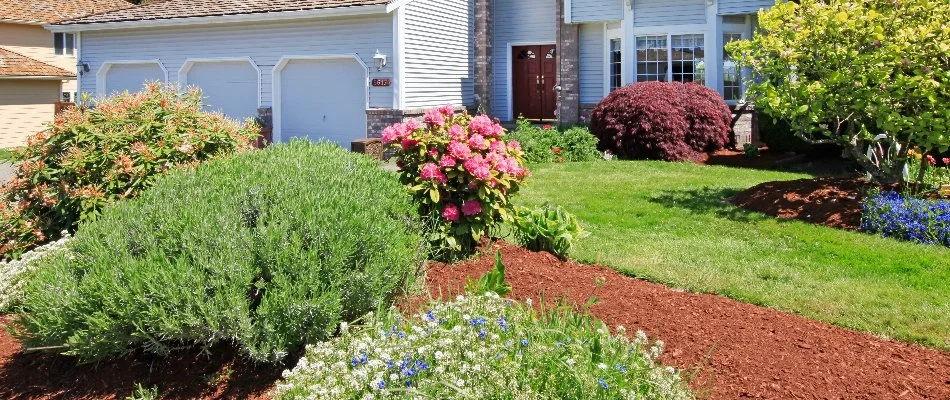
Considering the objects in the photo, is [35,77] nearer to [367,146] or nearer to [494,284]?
[367,146]

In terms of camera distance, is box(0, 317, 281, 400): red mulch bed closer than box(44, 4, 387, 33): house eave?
Yes

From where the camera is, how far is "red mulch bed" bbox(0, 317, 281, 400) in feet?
14.7

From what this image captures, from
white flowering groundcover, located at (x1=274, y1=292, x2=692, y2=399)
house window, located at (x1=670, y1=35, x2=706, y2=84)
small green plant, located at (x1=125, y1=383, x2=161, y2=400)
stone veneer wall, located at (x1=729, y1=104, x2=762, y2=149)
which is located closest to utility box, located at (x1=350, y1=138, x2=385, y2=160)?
house window, located at (x1=670, y1=35, x2=706, y2=84)

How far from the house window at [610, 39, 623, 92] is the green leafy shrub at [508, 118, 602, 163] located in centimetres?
316

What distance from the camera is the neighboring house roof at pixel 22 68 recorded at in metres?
27.2

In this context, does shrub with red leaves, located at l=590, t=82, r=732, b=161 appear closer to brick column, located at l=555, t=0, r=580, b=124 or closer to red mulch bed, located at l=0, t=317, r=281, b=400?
brick column, located at l=555, t=0, r=580, b=124

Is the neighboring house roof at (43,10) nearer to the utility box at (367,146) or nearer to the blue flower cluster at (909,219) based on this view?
the utility box at (367,146)

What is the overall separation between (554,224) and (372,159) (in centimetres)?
151

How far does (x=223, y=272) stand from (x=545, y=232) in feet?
9.93

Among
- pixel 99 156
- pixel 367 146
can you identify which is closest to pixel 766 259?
pixel 99 156

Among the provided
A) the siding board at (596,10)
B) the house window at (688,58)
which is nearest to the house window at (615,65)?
the siding board at (596,10)

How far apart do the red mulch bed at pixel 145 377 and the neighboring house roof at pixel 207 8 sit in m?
13.8

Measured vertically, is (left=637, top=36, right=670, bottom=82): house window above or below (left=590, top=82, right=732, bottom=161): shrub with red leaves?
above

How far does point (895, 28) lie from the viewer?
29.9 ft
